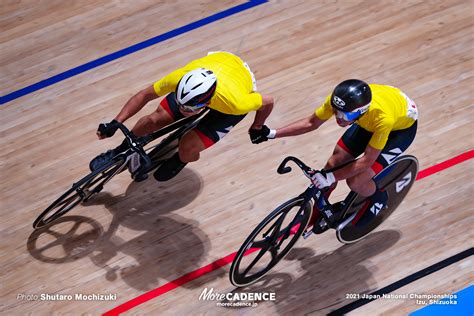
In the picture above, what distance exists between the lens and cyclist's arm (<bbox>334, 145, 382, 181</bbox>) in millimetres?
4199

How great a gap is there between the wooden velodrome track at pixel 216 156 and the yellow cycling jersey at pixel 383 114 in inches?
41.4

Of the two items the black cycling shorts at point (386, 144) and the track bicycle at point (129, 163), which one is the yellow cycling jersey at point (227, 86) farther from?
the black cycling shorts at point (386, 144)

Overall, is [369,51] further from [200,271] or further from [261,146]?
[200,271]

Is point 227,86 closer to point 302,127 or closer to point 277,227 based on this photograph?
point 302,127

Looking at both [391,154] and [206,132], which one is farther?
[206,132]

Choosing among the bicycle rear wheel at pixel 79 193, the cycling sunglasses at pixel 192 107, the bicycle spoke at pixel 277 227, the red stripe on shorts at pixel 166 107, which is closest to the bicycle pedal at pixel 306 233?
the bicycle spoke at pixel 277 227

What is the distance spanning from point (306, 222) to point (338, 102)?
946 mm

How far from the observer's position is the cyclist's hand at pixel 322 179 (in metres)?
4.21

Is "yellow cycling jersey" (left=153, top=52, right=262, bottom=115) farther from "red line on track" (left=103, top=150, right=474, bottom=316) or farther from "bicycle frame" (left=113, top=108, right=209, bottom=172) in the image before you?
"red line on track" (left=103, top=150, right=474, bottom=316)

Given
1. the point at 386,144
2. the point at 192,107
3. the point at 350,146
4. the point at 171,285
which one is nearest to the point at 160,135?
the point at 192,107

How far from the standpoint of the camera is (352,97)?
4004 millimetres

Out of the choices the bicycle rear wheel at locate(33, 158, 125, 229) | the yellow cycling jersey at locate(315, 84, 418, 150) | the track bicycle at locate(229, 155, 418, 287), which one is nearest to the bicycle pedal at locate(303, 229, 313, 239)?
the track bicycle at locate(229, 155, 418, 287)

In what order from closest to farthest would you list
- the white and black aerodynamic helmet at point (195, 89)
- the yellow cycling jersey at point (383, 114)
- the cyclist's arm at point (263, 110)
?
1. the yellow cycling jersey at point (383, 114)
2. the white and black aerodynamic helmet at point (195, 89)
3. the cyclist's arm at point (263, 110)

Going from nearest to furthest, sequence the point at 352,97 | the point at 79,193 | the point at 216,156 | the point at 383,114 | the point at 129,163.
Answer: the point at 352,97 < the point at 383,114 < the point at 129,163 < the point at 79,193 < the point at 216,156
